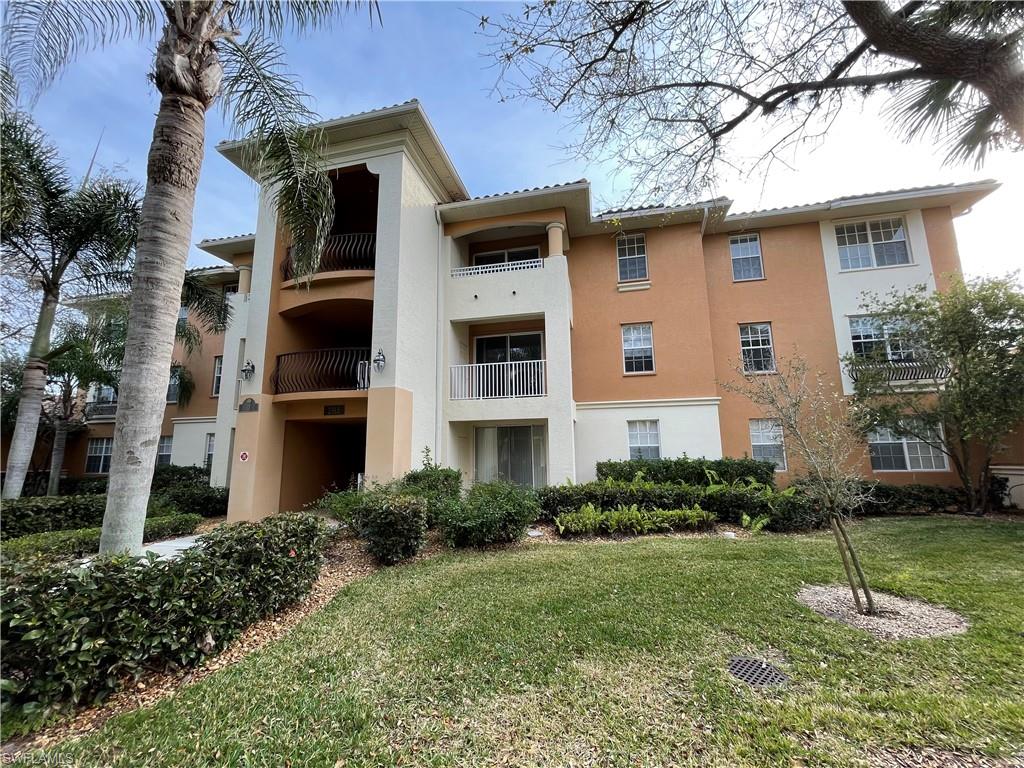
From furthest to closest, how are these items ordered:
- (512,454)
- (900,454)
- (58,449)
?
(58,449) < (512,454) < (900,454)

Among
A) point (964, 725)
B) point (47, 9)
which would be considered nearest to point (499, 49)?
point (47, 9)

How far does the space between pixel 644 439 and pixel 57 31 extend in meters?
14.6

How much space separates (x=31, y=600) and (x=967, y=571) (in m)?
10.7

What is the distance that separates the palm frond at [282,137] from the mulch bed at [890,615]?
→ 32.2 feet

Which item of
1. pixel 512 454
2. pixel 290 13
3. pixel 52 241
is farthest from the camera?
pixel 512 454

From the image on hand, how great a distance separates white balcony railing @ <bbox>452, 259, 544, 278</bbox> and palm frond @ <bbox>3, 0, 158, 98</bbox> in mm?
8694

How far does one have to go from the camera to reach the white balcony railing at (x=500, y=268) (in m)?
13.3

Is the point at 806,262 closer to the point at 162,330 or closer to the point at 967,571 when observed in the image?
the point at 967,571

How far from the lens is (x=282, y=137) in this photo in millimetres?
7543

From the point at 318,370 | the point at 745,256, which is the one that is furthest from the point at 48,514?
the point at 745,256

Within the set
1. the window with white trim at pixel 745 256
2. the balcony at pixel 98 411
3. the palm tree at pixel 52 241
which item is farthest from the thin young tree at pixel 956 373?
the balcony at pixel 98 411

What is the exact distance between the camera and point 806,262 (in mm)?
14281

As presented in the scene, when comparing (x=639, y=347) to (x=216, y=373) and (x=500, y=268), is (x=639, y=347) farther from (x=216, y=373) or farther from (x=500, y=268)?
(x=216, y=373)

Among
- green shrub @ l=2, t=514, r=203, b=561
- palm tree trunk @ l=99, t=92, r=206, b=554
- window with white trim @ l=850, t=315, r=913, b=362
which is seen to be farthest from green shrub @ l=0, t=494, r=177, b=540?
window with white trim @ l=850, t=315, r=913, b=362
